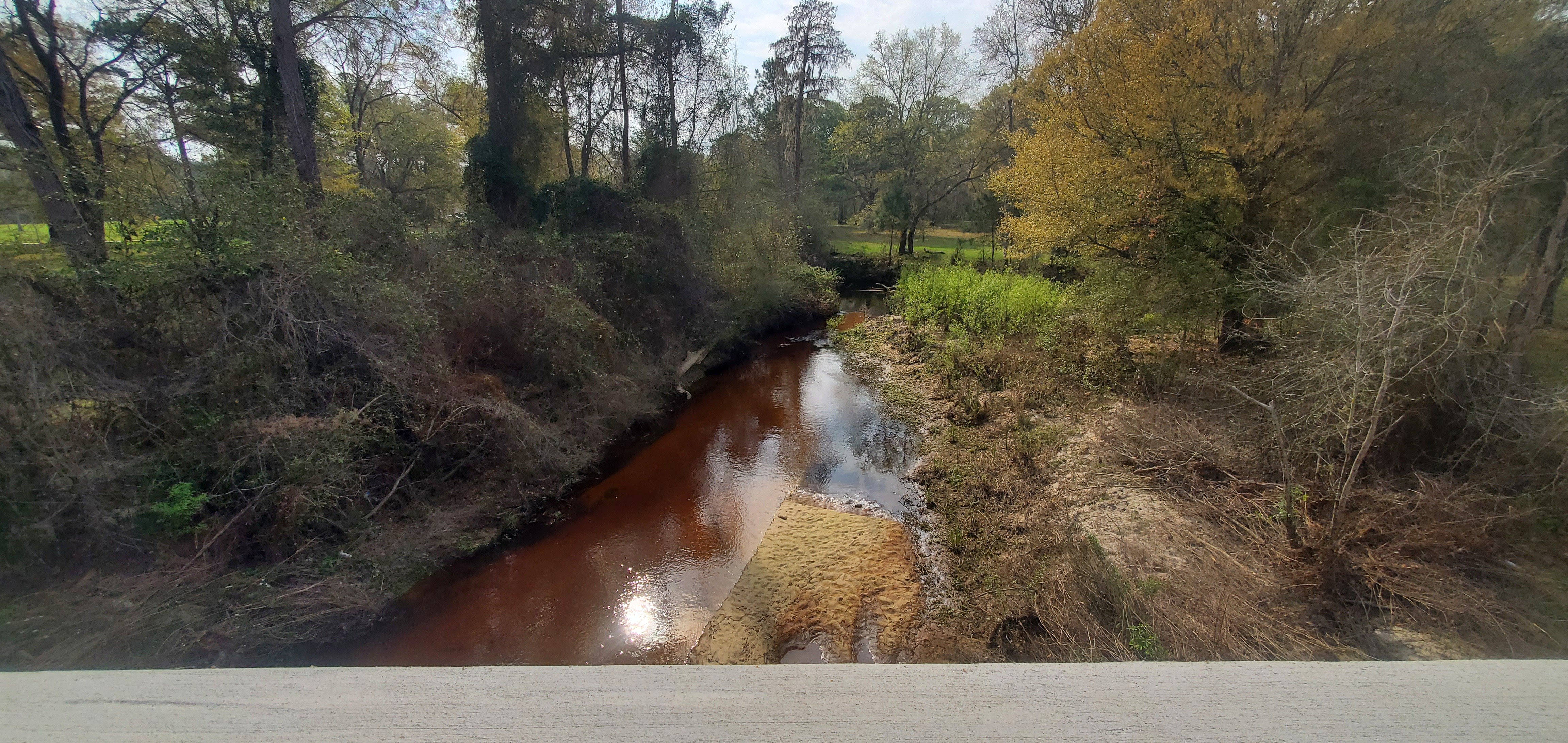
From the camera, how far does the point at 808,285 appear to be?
67.2ft

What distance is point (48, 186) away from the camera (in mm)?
6133

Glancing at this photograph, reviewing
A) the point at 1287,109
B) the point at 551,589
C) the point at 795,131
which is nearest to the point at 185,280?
the point at 551,589

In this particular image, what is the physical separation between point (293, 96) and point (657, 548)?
30.0 ft

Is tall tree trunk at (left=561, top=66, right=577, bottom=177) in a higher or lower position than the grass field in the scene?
higher

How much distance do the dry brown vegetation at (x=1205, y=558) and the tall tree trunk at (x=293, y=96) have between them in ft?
33.8

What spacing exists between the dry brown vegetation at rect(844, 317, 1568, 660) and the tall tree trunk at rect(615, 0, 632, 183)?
39.9 feet

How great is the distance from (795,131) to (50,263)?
913 inches

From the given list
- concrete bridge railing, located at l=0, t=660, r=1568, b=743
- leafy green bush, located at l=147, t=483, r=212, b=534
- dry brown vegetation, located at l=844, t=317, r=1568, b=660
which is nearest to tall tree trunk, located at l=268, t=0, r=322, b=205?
leafy green bush, located at l=147, t=483, r=212, b=534

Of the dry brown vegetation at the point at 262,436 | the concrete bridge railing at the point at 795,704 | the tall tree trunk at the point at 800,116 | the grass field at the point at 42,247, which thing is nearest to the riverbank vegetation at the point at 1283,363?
the concrete bridge railing at the point at 795,704

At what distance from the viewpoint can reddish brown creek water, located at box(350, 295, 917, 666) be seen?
5.05 meters

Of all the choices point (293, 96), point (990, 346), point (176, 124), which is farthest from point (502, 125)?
point (990, 346)

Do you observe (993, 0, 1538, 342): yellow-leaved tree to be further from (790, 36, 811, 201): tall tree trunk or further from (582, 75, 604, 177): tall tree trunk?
(790, 36, 811, 201): tall tree trunk

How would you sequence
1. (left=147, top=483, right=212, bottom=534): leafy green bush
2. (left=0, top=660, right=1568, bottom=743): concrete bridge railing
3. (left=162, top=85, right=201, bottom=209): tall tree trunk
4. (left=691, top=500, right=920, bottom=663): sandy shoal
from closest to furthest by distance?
(left=0, top=660, right=1568, bottom=743): concrete bridge railing
(left=147, top=483, right=212, bottom=534): leafy green bush
(left=691, top=500, right=920, bottom=663): sandy shoal
(left=162, top=85, right=201, bottom=209): tall tree trunk

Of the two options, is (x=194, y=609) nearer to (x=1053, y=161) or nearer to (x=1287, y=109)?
(x=1053, y=161)
